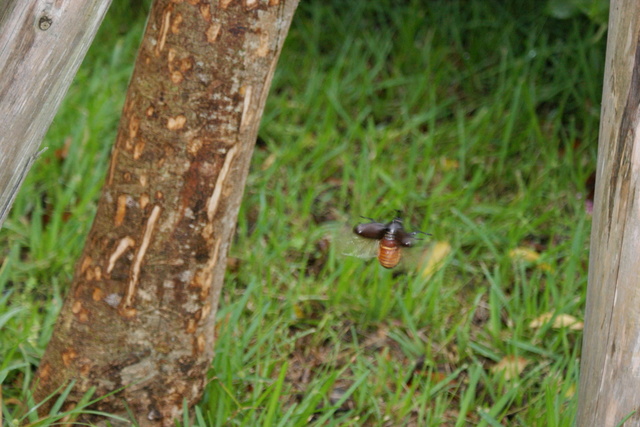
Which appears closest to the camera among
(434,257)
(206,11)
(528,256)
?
(206,11)

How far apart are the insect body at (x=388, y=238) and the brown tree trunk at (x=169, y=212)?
37cm

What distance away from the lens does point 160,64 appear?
1812 mm

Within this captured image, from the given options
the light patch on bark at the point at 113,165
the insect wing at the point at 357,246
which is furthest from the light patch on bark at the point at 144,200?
the insect wing at the point at 357,246

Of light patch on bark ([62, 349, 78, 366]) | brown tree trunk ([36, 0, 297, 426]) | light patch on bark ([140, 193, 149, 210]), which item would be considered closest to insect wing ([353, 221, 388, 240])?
brown tree trunk ([36, 0, 297, 426])

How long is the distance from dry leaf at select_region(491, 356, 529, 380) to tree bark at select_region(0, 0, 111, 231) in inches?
62.0

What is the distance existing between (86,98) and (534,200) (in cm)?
201

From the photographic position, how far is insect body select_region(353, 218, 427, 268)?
2111mm

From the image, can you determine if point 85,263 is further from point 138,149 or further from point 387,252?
point 387,252

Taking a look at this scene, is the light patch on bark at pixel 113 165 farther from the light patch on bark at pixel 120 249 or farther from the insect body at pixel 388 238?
the insect body at pixel 388 238

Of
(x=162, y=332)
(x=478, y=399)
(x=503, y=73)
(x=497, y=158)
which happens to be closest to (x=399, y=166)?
(x=497, y=158)

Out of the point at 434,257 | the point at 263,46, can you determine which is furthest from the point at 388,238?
the point at 434,257

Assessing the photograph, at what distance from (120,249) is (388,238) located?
27.3 inches

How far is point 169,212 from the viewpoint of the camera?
1900mm

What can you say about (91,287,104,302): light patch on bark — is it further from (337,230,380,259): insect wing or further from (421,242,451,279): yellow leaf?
(421,242,451,279): yellow leaf
